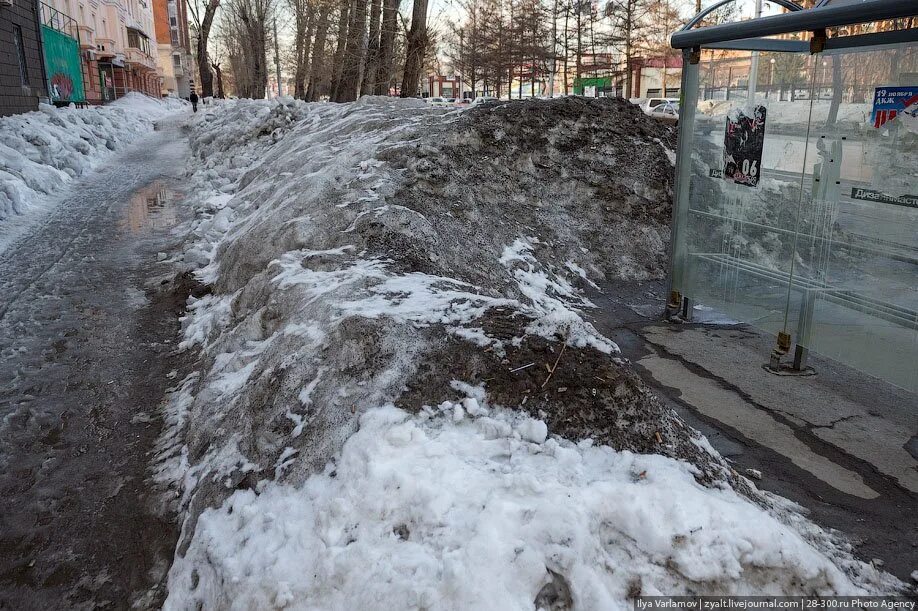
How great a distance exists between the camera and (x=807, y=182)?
479cm

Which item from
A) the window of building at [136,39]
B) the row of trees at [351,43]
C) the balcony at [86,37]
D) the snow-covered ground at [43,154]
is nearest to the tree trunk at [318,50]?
the row of trees at [351,43]

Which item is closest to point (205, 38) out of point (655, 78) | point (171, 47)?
point (655, 78)

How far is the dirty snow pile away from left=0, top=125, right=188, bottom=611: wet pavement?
0.23 metres

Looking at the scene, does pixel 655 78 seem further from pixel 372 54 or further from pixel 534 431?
pixel 534 431

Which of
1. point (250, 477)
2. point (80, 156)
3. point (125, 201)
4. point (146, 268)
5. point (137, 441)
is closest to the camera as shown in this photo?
point (250, 477)

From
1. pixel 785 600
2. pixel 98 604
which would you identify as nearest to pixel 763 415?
pixel 785 600

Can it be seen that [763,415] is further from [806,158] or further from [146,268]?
[146,268]

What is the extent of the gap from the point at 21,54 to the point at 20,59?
316mm

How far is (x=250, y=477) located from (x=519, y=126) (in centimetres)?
641

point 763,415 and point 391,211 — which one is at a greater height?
point 391,211

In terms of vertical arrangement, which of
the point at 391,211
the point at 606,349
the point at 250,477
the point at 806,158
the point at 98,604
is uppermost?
the point at 806,158

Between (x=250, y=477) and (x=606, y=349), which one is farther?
(x=606, y=349)

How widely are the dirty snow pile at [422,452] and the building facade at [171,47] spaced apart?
71.9m

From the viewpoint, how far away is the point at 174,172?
15938mm
